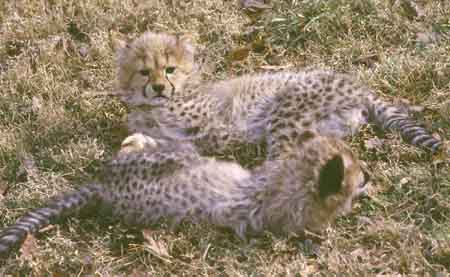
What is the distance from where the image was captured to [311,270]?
379 cm

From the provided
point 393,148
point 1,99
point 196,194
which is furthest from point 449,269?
point 1,99

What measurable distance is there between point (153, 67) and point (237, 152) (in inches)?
32.7

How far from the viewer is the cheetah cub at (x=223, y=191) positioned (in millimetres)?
3922

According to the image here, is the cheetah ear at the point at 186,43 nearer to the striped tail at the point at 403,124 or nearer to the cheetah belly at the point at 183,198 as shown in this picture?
the cheetah belly at the point at 183,198

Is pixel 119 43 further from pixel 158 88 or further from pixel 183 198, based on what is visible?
pixel 183 198

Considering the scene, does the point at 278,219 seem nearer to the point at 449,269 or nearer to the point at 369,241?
the point at 369,241

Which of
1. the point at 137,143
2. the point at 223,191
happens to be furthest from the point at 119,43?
the point at 223,191

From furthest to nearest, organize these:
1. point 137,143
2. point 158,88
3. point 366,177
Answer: point 158,88 < point 137,143 < point 366,177

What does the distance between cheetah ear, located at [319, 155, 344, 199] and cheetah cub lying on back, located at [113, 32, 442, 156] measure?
35.1 inches

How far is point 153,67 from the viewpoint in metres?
5.02

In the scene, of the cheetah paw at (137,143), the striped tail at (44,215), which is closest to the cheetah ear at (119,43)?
the cheetah paw at (137,143)

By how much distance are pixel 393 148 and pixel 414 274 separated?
3.61ft

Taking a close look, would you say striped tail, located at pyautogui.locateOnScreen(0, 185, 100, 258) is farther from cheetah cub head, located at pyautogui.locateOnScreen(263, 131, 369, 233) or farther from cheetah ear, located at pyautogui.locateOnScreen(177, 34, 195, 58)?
cheetah ear, located at pyautogui.locateOnScreen(177, 34, 195, 58)

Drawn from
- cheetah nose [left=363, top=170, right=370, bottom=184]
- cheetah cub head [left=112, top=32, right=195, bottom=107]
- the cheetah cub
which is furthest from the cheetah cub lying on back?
cheetah nose [left=363, top=170, right=370, bottom=184]
